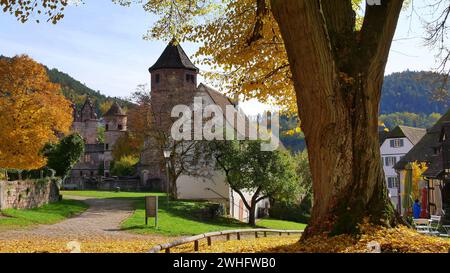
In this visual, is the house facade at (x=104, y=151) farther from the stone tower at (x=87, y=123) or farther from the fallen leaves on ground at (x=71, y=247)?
the fallen leaves on ground at (x=71, y=247)

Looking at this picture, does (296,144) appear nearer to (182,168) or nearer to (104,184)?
(104,184)

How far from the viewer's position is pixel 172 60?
60.7 m

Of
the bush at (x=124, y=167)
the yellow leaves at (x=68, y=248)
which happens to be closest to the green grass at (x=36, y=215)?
the yellow leaves at (x=68, y=248)

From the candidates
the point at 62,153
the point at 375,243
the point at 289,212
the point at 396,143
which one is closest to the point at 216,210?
the point at 289,212

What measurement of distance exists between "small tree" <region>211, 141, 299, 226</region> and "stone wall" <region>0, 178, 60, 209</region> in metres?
11.4

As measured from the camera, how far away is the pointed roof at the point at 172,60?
6026 centimetres

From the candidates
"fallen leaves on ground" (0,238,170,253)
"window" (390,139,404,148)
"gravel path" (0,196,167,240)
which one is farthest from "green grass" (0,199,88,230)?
"window" (390,139,404,148)

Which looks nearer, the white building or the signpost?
the signpost

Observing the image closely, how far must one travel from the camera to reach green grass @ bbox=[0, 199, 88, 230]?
2156 cm

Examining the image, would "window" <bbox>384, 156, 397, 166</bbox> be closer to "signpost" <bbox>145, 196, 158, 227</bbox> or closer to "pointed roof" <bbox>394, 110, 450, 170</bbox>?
"pointed roof" <bbox>394, 110, 450, 170</bbox>

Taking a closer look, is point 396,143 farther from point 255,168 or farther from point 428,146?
point 255,168

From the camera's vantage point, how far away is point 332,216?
8906 millimetres

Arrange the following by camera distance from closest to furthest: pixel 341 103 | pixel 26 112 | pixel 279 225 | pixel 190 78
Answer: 1. pixel 341 103
2. pixel 26 112
3. pixel 279 225
4. pixel 190 78

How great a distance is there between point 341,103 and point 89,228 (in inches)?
616
